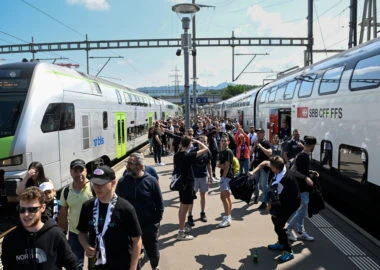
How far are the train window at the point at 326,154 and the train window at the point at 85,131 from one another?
257 inches

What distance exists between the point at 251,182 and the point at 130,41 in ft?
74.5

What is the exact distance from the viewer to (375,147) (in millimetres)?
5539

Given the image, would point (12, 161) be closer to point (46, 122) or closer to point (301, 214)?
point (46, 122)

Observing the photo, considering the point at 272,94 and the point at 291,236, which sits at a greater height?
the point at 272,94

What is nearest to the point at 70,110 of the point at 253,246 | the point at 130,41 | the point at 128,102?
the point at 253,246

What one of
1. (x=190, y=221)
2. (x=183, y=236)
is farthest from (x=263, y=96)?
(x=183, y=236)

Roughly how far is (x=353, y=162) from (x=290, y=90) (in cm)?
554

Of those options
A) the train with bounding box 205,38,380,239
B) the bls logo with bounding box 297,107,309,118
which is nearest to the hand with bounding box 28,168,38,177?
the train with bounding box 205,38,380,239

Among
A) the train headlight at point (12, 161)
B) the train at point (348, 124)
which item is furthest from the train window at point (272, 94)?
the train headlight at point (12, 161)

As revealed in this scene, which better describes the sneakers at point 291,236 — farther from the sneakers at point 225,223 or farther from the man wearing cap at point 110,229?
the man wearing cap at point 110,229

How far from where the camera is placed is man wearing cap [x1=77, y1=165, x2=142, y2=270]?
112 inches

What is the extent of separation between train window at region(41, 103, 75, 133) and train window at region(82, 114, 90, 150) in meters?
0.78

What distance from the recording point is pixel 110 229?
284 centimetres

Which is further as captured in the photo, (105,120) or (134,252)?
(105,120)
